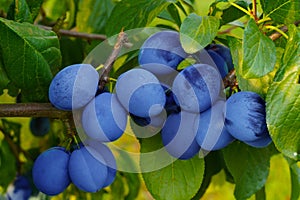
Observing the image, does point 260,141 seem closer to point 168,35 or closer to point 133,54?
point 168,35

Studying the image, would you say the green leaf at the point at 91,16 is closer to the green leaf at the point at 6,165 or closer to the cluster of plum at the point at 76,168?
the green leaf at the point at 6,165

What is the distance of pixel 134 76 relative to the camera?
73 cm

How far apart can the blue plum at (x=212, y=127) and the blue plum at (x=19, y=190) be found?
1.90 feet

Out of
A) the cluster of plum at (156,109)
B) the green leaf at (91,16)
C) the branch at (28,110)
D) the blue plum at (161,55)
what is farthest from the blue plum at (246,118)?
the green leaf at (91,16)

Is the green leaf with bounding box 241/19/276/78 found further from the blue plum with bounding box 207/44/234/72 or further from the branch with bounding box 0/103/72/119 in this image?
the branch with bounding box 0/103/72/119

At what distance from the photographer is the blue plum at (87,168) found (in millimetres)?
793

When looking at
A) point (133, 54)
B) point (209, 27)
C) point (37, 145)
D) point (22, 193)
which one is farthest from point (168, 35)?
point (37, 145)

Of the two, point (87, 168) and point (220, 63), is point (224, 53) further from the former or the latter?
point (87, 168)

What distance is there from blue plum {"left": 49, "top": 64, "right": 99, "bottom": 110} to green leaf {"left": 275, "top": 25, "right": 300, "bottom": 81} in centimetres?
23

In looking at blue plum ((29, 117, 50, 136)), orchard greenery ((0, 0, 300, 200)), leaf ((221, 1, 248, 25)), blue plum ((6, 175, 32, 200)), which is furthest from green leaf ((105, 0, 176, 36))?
blue plum ((6, 175, 32, 200))

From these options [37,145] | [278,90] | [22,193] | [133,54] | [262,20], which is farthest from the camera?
[37,145]

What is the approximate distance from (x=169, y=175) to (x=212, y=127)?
167mm

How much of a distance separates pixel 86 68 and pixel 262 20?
0.87 ft

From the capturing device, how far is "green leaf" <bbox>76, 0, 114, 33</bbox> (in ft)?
4.53
